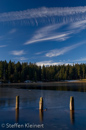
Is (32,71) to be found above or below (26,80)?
above

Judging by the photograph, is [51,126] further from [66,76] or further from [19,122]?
[66,76]

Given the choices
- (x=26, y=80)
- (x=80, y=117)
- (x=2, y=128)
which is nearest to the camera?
(x=2, y=128)

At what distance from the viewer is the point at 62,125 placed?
45.5 feet

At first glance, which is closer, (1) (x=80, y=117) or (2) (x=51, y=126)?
(2) (x=51, y=126)

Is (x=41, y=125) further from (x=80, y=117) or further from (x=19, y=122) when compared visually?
(x=80, y=117)

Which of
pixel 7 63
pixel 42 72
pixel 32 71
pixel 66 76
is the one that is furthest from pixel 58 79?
pixel 7 63

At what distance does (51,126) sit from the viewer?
532 inches

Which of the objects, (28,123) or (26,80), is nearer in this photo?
(28,123)

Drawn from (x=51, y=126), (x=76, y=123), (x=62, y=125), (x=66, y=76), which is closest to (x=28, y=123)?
(x=51, y=126)

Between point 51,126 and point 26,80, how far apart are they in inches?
6244

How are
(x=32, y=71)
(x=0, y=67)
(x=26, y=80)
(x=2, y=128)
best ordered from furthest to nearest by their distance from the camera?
(x=32, y=71), (x=26, y=80), (x=0, y=67), (x=2, y=128)

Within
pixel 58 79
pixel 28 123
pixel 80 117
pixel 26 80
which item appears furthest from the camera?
pixel 58 79

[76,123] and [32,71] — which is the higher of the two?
[32,71]

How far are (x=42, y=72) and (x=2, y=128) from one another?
18263 centimetres
